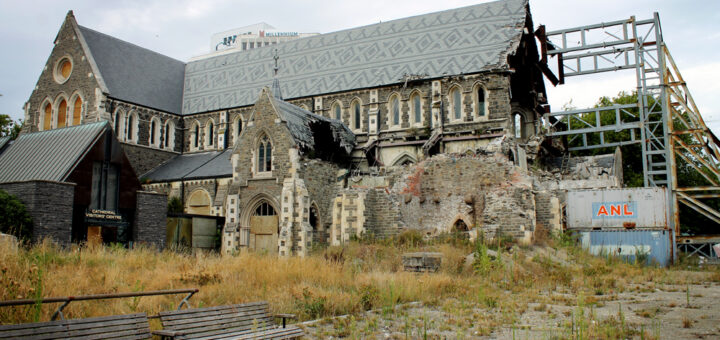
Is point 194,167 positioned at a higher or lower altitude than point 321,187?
higher

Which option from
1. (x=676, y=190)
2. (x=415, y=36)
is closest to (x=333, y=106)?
(x=415, y=36)

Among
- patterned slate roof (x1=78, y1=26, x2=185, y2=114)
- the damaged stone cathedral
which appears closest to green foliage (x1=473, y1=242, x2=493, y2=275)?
the damaged stone cathedral

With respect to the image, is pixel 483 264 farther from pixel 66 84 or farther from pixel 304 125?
pixel 66 84

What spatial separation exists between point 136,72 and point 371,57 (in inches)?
587

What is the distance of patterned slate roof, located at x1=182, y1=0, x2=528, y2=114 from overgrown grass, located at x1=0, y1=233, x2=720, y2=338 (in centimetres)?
1385

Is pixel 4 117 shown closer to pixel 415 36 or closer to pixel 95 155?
pixel 95 155

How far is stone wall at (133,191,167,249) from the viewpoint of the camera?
19.1 meters

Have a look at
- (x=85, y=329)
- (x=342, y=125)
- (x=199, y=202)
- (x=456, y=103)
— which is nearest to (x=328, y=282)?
(x=85, y=329)

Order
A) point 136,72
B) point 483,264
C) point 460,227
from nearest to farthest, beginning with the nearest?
1. point 483,264
2. point 460,227
3. point 136,72

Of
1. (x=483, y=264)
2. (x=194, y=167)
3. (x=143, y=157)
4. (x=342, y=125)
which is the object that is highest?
(x=342, y=125)

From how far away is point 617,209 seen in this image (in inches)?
808

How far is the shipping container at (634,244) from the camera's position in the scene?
1942cm

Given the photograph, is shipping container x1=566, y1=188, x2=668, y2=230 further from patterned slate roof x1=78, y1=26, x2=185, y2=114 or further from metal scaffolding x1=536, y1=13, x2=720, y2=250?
patterned slate roof x1=78, y1=26, x2=185, y2=114

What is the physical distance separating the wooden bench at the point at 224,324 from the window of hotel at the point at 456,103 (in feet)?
69.1
